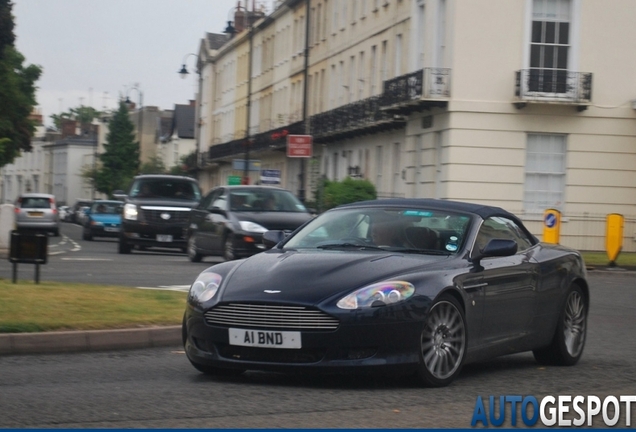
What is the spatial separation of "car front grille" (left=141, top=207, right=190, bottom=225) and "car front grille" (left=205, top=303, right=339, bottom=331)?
23459mm

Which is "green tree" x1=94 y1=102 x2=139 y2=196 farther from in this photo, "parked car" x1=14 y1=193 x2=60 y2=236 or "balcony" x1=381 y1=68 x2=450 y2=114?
"balcony" x1=381 y1=68 x2=450 y2=114

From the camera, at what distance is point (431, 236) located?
10320 millimetres

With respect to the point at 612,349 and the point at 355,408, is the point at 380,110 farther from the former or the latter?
the point at 355,408

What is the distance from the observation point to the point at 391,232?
10.3m

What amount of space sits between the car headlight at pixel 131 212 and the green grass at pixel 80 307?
16541 millimetres

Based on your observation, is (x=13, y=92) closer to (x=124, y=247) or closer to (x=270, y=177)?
(x=270, y=177)

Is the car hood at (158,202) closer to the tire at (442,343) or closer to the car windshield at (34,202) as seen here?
the tire at (442,343)

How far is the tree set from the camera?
201ft

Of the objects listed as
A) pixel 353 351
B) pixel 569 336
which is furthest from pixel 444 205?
pixel 353 351

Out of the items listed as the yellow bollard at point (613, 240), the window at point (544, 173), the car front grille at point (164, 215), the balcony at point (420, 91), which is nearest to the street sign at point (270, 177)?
the balcony at point (420, 91)

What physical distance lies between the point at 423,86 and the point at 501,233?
3045 cm

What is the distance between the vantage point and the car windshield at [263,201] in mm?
26266

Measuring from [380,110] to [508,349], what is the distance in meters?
35.8

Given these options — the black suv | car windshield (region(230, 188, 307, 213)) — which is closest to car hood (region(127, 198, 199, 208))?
the black suv
